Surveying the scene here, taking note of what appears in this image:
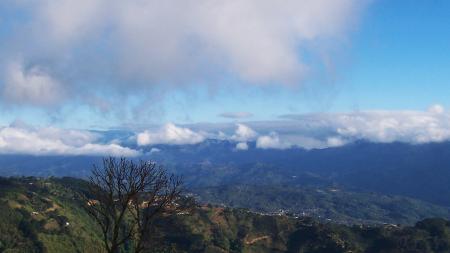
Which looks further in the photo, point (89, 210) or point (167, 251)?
point (167, 251)

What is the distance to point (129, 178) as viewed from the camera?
32938 millimetres

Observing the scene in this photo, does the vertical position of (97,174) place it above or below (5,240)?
above

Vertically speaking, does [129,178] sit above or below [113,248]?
above

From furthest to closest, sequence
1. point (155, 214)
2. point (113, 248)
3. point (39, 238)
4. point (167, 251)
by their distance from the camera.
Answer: point (39, 238) → point (167, 251) → point (155, 214) → point (113, 248)

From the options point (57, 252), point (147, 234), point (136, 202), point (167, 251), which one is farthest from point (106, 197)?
point (57, 252)

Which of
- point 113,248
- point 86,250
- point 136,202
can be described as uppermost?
point 136,202

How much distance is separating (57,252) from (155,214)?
17088cm

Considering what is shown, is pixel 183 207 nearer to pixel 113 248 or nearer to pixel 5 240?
pixel 113 248

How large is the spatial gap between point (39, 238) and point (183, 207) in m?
178

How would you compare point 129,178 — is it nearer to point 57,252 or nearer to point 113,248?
point 113,248

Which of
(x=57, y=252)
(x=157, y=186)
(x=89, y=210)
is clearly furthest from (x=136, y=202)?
(x=57, y=252)

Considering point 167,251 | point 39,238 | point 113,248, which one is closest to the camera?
point 113,248

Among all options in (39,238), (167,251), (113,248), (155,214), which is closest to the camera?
(113,248)

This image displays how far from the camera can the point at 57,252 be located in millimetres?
189875
